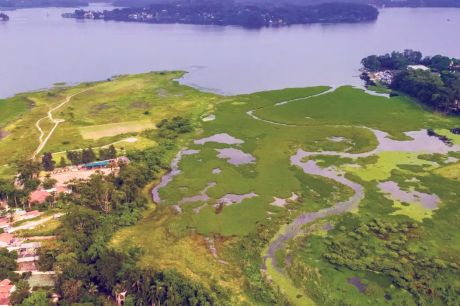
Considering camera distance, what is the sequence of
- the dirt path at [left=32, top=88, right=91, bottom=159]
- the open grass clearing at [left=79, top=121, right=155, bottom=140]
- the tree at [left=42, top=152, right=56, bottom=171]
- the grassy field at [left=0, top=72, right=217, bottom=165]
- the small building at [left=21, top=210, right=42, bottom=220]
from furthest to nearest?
the open grass clearing at [left=79, top=121, right=155, bottom=140] → the grassy field at [left=0, top=72, right=217, bottom=165] → the dirt path at [left=32, top=88, right=91, bottom=159] → the tree at [left=42, top=152, right=56, bottom=171] → the small building at [left=21, top=210, right=42, bottom=220]

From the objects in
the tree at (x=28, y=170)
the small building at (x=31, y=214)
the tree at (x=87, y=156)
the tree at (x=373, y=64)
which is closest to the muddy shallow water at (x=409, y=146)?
the tree at (x=87, y=156)

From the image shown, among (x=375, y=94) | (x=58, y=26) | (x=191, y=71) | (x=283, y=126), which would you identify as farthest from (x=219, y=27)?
(x=283, y=126)

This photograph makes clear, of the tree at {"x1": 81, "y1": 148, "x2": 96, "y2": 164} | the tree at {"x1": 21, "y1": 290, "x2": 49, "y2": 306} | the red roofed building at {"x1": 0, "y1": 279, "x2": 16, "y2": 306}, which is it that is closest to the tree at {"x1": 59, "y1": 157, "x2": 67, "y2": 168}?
the tree at {"x1": 81, "y1": 148, "x2": 96, "y2": 164}

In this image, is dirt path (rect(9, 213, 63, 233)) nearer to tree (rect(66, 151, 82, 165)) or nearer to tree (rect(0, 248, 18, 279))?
tree (rect(0, 248, 18, 279))

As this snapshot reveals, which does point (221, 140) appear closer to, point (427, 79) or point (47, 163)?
point (47, 163)

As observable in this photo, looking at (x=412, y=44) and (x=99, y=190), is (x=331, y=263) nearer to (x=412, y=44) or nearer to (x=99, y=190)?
(x=99, y=190)

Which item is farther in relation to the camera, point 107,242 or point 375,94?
point 375,94
